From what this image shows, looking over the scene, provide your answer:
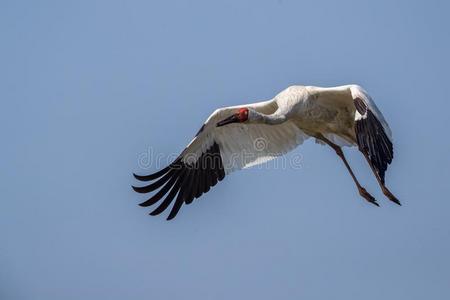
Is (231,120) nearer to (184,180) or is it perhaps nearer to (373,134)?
(184,180)

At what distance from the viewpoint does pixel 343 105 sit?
598 inches

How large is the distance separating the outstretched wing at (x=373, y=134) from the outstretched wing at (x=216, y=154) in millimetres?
1901

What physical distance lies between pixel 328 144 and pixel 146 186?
3096 mm

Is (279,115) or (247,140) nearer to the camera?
(279,115)

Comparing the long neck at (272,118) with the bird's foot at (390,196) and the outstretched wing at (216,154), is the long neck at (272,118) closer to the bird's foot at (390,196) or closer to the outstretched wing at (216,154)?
the outstretched wing at (216,154)

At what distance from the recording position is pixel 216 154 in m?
16.0

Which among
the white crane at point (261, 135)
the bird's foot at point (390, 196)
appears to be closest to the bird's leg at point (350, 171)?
the white crane at point (261, 135)

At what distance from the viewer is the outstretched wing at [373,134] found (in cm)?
1345

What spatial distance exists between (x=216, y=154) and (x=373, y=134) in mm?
3269

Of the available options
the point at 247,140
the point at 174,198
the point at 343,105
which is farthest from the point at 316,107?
the point at 174,198

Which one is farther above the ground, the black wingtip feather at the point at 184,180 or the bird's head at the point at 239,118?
the bird's head at the point at 239,118

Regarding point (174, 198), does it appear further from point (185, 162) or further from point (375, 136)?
point (375, 136)

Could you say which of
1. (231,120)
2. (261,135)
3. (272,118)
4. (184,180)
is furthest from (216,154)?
(272,118)

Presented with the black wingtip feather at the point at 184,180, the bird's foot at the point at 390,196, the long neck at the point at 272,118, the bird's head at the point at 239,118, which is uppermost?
the bird's head at the point at 239,118
